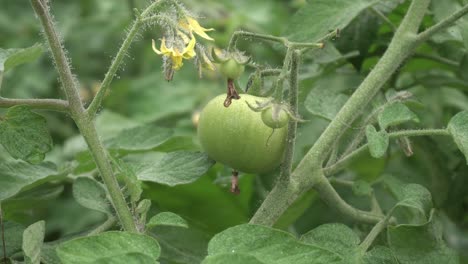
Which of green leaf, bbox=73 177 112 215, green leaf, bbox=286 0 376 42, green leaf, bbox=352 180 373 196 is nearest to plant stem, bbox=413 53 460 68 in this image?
green leaf, bbox=286 0 376 42

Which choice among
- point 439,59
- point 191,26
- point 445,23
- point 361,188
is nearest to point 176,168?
point 191,26

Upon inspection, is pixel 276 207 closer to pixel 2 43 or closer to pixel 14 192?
pixel 14 192

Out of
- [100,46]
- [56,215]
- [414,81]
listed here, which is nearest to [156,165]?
[414,81]

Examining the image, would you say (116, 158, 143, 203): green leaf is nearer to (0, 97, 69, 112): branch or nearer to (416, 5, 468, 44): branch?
(0, 97, 69, 112): branch

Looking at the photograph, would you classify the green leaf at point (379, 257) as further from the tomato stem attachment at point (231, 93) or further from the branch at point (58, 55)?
the branch at point (58, 55)

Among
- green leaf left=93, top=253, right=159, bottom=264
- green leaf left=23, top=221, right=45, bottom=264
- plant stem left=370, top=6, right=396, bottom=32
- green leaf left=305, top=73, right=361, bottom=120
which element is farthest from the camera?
plant stem left=370, top=6, right=396, bottom=32

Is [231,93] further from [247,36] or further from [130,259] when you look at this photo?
[130,259]
